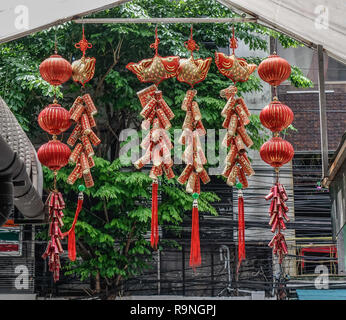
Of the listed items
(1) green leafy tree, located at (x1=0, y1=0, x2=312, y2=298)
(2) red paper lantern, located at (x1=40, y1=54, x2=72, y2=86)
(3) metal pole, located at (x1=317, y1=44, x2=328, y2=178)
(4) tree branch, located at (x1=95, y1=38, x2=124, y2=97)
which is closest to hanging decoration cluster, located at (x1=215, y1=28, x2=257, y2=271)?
(3) metal pole, located at (x1=317, y1=44, x2=328, y2=178)

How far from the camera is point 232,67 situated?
4152 millimetres

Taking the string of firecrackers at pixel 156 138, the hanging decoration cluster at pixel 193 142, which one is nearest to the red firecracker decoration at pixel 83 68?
the string of firecrackers at pixel 156 138

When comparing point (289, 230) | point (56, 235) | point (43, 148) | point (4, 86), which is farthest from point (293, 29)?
point (289, 230)

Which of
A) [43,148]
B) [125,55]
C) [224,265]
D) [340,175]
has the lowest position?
[224,265]

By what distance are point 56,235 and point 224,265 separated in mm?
6496

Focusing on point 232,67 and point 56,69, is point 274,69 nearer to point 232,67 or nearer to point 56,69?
point 232,67

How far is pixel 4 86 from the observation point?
804 cm

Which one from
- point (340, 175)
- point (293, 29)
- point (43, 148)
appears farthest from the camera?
point (43, 148)

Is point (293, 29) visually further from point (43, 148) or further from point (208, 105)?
point (208, 105)

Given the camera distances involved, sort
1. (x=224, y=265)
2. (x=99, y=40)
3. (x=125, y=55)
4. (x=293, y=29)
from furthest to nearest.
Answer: (x=224, y=265) < (x=125, y=55) < (x=99, y=40) < (x=293, y=29)

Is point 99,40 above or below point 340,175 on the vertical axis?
above

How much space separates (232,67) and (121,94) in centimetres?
484

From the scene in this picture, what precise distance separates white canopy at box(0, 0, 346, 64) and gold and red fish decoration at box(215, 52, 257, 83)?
0.33 metres

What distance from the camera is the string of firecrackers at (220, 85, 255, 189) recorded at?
13.7ft
